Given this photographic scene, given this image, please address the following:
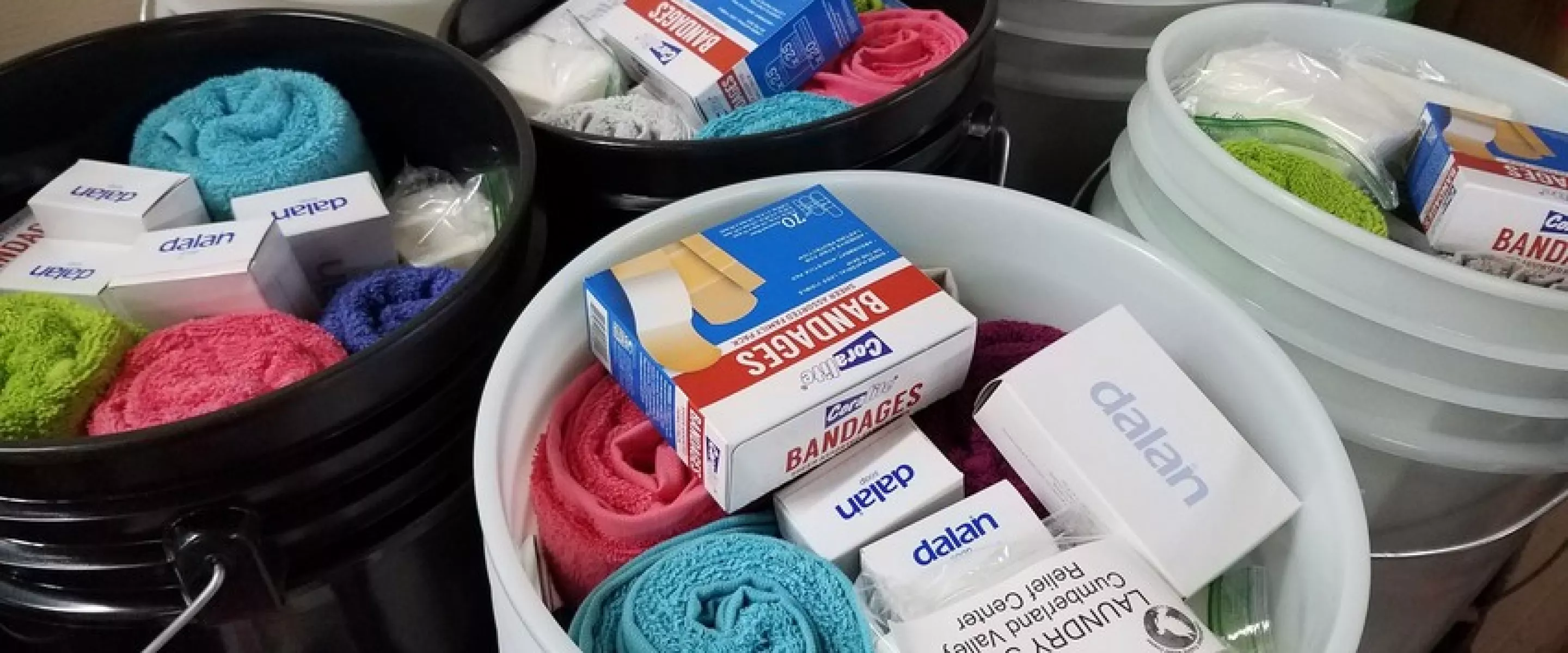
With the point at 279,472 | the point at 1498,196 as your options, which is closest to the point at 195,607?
the point at 279,472

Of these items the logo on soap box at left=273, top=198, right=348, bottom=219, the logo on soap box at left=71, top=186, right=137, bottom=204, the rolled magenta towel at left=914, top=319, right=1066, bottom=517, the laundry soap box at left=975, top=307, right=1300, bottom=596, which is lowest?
the rolled magenta towel at left=914, top=319, right=1066, bottom=517

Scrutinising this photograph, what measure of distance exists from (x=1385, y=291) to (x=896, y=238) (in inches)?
10.4

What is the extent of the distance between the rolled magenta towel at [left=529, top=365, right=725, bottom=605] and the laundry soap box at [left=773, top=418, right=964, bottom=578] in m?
0.05

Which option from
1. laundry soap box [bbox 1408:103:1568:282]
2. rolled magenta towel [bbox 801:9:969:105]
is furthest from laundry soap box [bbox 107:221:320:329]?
laundry soap box [bbox 1408:103:1568:282]

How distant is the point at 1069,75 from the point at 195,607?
0.69 m

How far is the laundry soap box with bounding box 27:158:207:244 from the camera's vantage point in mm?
628

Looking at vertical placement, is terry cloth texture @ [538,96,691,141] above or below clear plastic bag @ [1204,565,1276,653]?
above

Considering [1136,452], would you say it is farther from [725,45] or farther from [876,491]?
[725,45]

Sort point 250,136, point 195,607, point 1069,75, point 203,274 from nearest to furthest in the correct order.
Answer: point 195,607, point 203,274, point 250,136, point 1069,75

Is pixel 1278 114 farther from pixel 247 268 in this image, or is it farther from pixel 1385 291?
pixel 247 268

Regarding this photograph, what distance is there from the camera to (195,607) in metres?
0.47

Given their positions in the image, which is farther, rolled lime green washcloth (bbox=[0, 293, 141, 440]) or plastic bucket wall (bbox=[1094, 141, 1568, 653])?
plastic bucket wall (bbox=[1094, 141, 1568, 653])

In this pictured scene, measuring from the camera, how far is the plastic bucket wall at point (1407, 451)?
0.65m

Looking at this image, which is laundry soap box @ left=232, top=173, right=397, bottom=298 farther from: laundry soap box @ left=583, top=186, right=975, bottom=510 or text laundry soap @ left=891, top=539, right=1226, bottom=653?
text laundry soap @ left=891, top=539, right=1226, bottom=653
